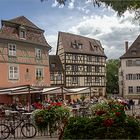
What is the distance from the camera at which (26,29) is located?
42.0m

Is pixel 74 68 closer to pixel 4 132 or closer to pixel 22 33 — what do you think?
pixel 22 33

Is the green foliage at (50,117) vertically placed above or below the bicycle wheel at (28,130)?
above

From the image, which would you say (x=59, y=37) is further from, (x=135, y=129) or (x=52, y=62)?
(x=135, y=129)

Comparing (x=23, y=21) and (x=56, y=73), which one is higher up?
(x=23, y=21)

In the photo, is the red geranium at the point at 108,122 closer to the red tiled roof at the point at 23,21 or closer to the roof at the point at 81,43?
the red tiled roof at the point at 23,21

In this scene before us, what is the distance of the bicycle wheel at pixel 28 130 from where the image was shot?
51.6 feet

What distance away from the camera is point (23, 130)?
16.0 meters

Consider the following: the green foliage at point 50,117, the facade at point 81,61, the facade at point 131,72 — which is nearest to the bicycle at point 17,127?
the green foliage at point 50,117

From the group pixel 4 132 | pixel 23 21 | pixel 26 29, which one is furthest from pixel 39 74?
pixel 4 132

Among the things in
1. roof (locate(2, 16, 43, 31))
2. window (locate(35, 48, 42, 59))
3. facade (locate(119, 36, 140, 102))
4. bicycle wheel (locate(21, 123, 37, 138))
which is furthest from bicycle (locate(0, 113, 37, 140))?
facade (locate(119, 36, 140, 102))

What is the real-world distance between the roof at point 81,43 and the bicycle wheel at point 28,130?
139 feet

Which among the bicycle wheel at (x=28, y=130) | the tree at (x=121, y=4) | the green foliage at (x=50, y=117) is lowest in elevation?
the bicycle wheel at (x=28, y=130)

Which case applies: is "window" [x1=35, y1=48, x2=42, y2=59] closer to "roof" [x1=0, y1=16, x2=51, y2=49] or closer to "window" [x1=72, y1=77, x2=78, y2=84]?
"roof" [x1=0, y1=16, x2=51, y2=49]

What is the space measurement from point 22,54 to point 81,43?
22582 mm
